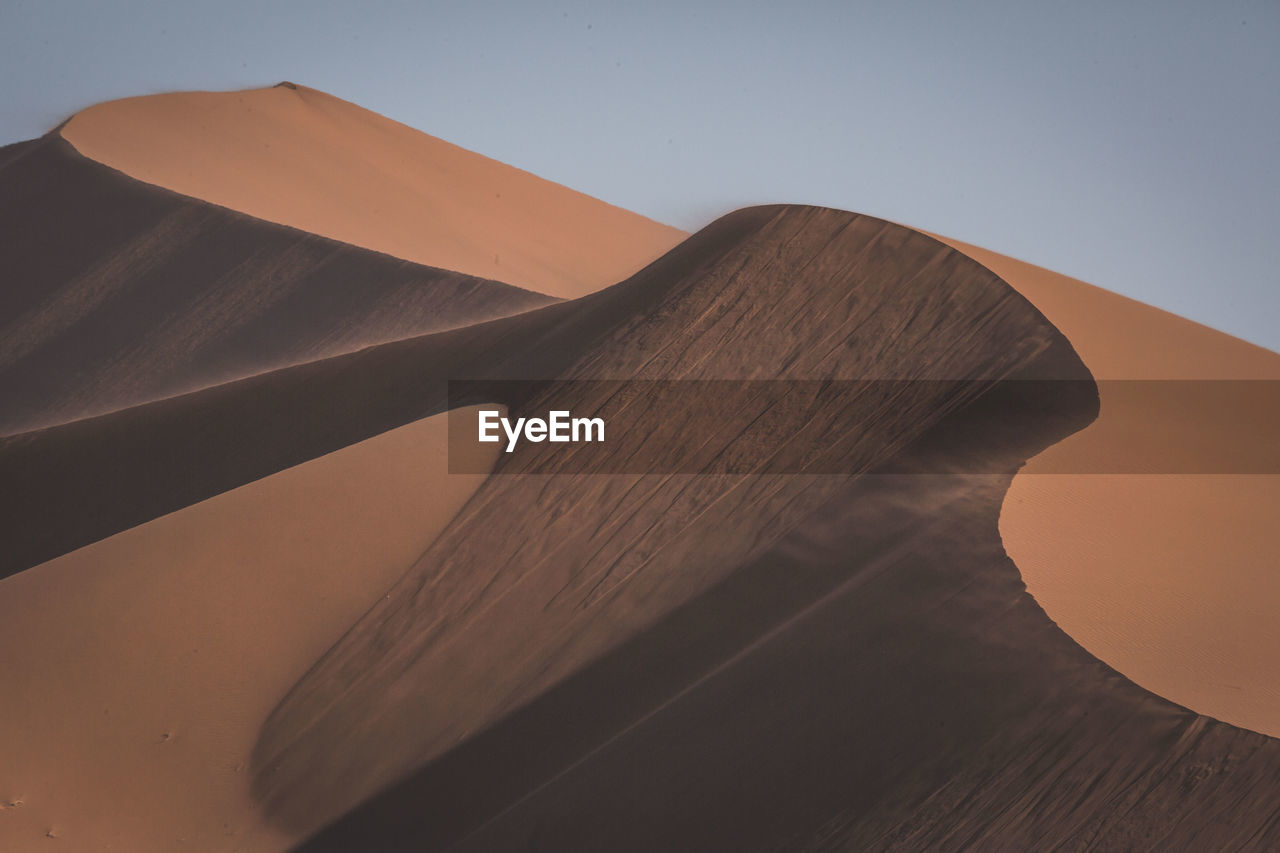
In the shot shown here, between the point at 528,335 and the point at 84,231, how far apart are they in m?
9.15

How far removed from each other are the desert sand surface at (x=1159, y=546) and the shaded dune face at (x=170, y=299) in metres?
7.12

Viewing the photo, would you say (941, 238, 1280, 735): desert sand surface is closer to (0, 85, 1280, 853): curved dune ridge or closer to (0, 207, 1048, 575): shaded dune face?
(0, 85, 1280, 853): curved dune ridge

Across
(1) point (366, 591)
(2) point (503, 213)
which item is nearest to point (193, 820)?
(1) point (366, 591)

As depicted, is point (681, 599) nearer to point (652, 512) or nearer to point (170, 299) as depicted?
point (652, 512)

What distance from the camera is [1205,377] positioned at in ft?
33.1

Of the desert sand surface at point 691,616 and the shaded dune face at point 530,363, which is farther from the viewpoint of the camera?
the shaded dune face at point 530,363

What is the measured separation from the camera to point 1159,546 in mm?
6523

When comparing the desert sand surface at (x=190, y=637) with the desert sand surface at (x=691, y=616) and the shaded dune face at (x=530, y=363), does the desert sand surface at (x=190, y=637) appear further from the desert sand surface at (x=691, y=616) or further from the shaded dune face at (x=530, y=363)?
the shaded dune face at (x=530, y=363)

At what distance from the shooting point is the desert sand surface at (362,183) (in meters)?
17.4

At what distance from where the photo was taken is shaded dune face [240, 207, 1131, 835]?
6.80 metres

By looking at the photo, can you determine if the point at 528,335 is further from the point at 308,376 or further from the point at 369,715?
the point at 369,715

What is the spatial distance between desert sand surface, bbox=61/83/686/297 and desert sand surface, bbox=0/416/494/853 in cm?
772

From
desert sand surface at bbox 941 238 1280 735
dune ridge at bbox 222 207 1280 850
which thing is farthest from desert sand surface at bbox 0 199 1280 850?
desert sand surface at bbox 941 238 1280 735

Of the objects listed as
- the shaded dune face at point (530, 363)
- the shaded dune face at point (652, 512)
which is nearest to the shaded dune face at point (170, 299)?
the shaded dune face at point (530, 363)
